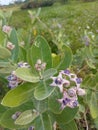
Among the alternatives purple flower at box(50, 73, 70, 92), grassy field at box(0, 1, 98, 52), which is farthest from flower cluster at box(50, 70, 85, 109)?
grassy field at box(0, 1, 98, 52)

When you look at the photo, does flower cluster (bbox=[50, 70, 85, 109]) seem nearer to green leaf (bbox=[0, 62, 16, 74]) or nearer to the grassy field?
green leaf (bbox=[0, 62, 16, 74])

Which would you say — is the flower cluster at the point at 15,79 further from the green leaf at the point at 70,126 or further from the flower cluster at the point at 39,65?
the green leaf at the point at 70,126

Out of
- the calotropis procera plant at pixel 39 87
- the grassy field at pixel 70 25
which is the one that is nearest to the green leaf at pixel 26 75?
the calotropis procera plant at pixel 39 87

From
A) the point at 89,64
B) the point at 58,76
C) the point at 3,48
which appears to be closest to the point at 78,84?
the point at 58,76

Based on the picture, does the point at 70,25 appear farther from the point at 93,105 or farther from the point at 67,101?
the point at 67,101

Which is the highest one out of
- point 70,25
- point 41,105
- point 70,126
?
point 41,105

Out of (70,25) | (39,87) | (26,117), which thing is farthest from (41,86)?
(70,25)
